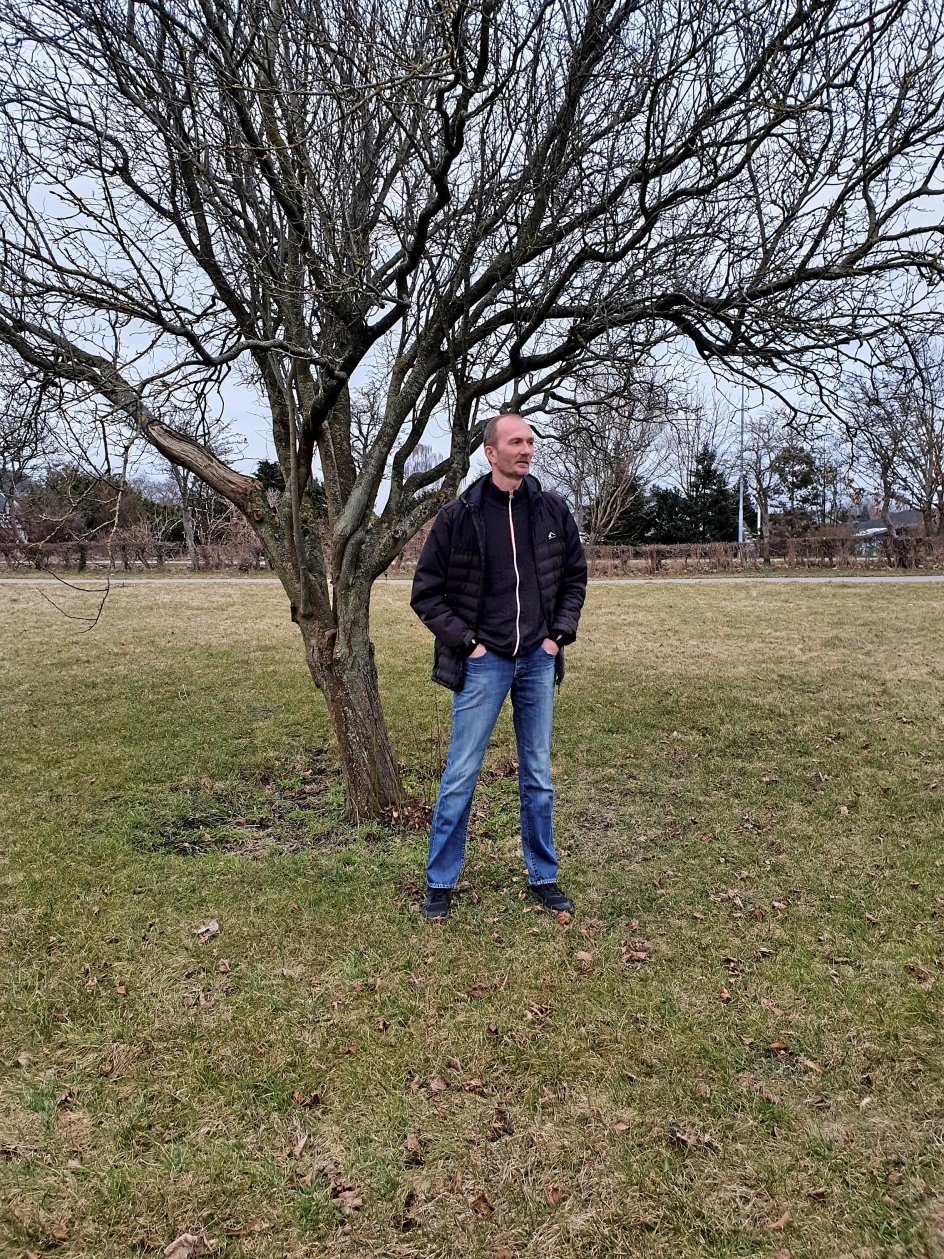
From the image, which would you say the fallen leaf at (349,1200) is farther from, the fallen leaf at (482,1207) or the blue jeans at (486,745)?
the blue jeans at (486,745)

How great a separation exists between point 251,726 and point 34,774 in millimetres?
1910

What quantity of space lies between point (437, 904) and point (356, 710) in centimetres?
138

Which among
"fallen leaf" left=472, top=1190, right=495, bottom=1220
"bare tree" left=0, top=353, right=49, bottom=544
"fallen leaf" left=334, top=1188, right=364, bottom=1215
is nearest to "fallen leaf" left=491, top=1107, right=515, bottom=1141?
"fallen leaf" left=472, top=1190, right=495, bottom=1220

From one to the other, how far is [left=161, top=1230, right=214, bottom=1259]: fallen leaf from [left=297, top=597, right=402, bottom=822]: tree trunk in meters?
2.71

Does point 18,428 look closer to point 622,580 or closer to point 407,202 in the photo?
point 407,202

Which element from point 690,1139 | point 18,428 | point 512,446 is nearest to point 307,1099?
point 690,1139

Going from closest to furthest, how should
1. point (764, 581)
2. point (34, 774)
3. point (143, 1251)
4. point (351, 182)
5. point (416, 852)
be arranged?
1. point (143, 1251)
2. point (351, 182)
3. point (416, 852)
4. point (34, 774)
5. point (764, 581)

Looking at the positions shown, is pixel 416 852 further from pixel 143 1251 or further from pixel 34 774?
pixel 34 774

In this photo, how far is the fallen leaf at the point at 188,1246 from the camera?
183 centimetres

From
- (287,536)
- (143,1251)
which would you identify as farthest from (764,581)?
(143,1251)

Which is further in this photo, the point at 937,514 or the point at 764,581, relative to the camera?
the point at 937,514

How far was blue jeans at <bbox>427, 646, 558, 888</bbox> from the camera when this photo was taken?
3.26 meters

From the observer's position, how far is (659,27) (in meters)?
3.59

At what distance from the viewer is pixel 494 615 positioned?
10.7ft
